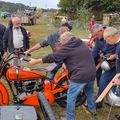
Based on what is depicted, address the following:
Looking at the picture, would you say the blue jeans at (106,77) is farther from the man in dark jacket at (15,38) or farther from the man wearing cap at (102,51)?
the man in dark jacket at (15,38)

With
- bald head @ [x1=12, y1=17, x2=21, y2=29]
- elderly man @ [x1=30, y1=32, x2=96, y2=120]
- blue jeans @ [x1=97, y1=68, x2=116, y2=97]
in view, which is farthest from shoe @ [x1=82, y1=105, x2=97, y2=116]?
bald head @ [x1=12, y1=17, x2=21, y2=29]

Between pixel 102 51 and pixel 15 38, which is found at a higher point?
pixel 15 38

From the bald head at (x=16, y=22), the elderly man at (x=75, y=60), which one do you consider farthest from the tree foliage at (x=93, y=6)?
the elderly man at (x=75, y=60)

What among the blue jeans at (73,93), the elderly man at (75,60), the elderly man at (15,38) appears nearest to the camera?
the elderly man at (75,60)

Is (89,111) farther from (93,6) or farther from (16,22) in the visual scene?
(93,6)

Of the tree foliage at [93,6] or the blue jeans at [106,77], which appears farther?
the tree foliage at [93,6]

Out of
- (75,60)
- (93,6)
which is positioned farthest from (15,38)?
(93,6)

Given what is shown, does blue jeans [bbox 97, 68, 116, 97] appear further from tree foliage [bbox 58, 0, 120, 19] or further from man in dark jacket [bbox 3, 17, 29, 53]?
tree foliage [bbox 58, 0, 120, 19]

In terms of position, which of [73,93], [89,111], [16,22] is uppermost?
[16,22]

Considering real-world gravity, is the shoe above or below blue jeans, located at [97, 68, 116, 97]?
below

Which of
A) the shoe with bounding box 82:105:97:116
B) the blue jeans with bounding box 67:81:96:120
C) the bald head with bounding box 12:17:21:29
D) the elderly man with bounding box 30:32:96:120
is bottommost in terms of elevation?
the shoe with bounding box 82:105:97:116

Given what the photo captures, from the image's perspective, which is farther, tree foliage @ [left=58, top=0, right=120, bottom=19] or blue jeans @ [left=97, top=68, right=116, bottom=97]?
tree foliage @ [left=58, top=0, right=120, bottom=19]

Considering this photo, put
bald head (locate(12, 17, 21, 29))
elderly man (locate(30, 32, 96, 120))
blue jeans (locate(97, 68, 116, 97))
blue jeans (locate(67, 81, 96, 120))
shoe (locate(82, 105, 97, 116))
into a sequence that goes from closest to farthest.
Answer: elderly man (locate(30, 32, 96, 120)), blue jeans (locate(67, 81, 96, 120)), shoe (locate(82, 105, 97, 116)), blue jeans (locate(97, 68, 116, 97)), bald head (locate(12, 17, 21, 29))

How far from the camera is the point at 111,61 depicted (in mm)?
6277
